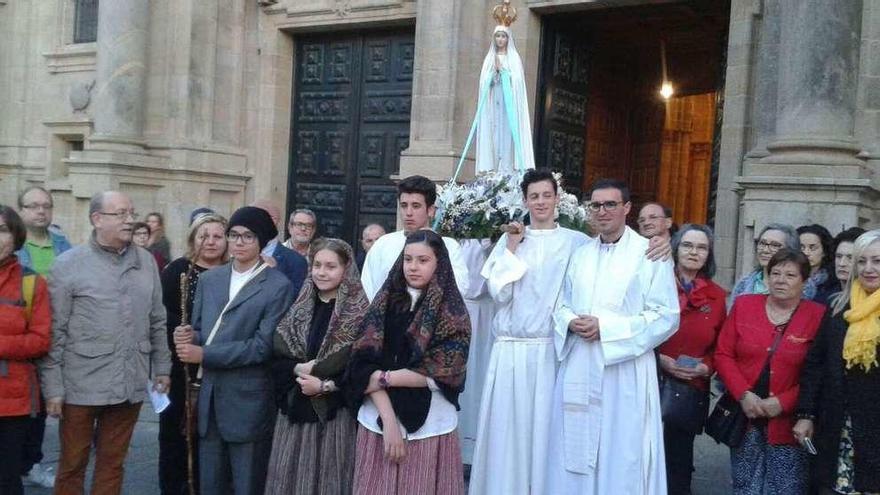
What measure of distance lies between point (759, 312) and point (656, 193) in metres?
12.0

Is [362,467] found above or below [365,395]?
below

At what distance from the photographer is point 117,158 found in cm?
1217

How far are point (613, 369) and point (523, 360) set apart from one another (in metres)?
0.53

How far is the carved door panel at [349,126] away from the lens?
12398 mm

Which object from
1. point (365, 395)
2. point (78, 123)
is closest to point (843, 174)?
point (365, 395)

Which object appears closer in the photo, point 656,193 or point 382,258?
point 382,258

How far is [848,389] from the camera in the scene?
14.1ft

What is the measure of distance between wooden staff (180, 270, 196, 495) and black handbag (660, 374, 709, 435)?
278cm

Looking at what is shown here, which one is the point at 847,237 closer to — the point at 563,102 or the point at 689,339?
the point at 689,339

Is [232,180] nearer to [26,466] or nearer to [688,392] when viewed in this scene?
[26,466]

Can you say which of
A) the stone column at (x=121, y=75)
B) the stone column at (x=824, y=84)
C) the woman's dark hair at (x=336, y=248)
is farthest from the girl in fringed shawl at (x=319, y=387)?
the stone column at (x=121, y=75)

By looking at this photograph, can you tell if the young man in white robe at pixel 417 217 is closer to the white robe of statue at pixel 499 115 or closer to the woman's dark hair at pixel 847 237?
the white robe of statue at pixel 499 115

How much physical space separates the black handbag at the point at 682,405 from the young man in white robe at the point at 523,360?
719 millimetres

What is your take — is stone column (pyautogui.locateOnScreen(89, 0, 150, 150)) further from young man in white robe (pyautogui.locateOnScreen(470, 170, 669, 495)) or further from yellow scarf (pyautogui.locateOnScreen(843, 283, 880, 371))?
yellow scarf (pyautogui.locateOnScreen(843, 283, 880, 371))
